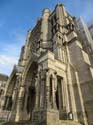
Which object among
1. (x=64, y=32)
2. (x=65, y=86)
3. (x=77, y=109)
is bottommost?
(x=77, y=109)

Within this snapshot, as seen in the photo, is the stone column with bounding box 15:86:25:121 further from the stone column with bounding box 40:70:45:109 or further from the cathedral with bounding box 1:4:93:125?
the stone column with bounding box 40:70:45:109

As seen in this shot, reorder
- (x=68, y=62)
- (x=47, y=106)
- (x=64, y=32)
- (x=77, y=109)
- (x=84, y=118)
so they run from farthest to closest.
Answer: (x=64, y=32) < (x=68, y=62) < (x=77, y=109) < (x=84, y=118) < (x=47, y=106)

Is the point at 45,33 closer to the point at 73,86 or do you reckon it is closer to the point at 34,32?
the point at 34,32

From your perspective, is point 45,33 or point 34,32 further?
point 34,32

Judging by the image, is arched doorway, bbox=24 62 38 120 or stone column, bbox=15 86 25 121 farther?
arched doorway, bbox=24 62 38 120

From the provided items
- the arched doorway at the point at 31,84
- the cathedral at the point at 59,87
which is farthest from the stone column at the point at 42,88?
the arched doorway at the point at 31,84

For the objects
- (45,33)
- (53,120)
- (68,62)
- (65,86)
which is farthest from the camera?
(45,33)

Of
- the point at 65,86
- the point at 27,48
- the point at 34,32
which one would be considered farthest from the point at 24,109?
the point at 34,32

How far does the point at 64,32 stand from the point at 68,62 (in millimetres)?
6596

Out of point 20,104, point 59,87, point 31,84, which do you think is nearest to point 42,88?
point 59,87

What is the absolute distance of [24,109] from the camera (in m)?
14.4

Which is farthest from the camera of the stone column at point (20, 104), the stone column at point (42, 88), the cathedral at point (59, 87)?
the stone column at point (20, 104)

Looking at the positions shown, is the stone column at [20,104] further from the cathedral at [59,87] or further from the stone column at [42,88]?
the stone column at [42,88]

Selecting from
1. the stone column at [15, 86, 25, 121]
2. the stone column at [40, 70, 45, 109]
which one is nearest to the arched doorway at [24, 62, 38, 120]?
the stone column at [15, 86, 25, 121]
